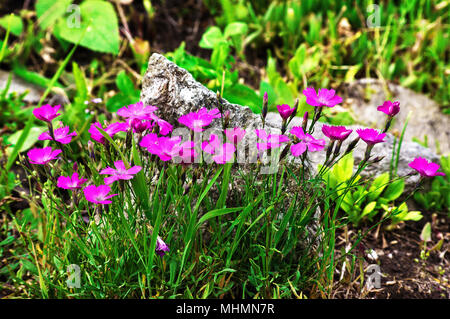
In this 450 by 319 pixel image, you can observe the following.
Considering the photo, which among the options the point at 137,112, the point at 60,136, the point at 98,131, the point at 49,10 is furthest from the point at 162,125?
the point at 49,10

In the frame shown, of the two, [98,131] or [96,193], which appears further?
[98,131]

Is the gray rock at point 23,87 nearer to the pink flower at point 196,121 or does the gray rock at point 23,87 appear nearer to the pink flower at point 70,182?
the pink flower at point 70,182

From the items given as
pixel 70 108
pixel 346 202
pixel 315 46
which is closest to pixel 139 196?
pixel 346 202

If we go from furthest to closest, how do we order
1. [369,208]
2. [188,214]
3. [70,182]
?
[369,208]
[188,214]
[70,182]

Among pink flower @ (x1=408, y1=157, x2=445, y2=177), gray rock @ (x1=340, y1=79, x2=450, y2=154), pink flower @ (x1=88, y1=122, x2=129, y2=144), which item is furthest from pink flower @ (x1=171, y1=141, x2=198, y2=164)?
gray rock @ (x1=340, y1=79, x2=450, y2=154)

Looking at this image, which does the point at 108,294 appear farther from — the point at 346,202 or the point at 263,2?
the point at 263,2

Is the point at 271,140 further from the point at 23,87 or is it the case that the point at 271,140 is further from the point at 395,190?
the point at 23,87

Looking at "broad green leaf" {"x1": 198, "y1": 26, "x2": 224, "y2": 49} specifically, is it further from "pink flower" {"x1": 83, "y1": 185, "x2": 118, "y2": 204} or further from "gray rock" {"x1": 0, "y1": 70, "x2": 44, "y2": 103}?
"pink flower" {"x1": 83, "y1": 185, "x2": 118, "y2": 204}
